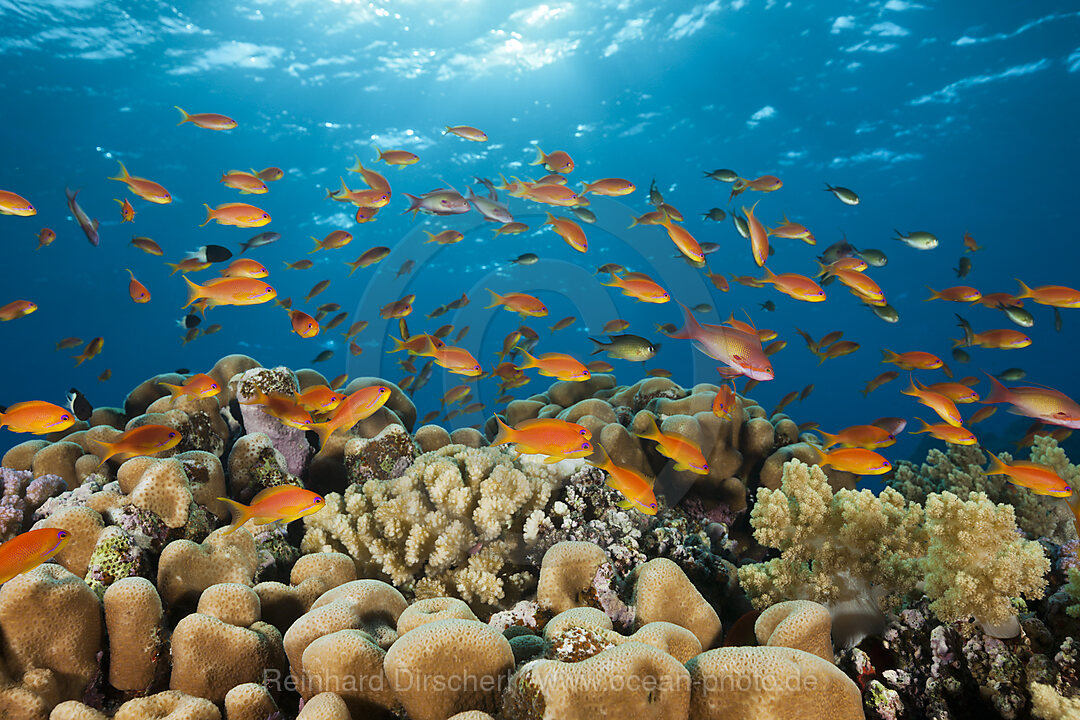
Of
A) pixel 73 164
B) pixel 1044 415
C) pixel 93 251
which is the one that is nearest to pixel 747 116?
pixel 1044 415

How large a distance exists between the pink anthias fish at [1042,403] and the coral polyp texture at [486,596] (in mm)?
981

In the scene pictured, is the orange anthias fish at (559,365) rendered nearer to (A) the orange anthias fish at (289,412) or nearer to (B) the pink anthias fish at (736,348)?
(B) the pink anthias fish at (736,348)

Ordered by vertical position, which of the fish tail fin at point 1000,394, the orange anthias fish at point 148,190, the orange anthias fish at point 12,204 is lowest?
the fish tail fin at point 1000,394

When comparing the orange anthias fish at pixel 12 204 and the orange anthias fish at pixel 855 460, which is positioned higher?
the orange anthias fish at pixel 12 204

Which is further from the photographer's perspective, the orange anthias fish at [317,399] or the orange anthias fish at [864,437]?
the orange anthias fish at [864,437]

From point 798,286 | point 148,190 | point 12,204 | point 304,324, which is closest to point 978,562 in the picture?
point 798,286

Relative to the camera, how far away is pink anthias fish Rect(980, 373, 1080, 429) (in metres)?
3.61

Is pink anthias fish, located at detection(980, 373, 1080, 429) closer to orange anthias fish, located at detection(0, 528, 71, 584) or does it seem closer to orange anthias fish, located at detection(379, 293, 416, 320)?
orange anthias fish, located at detection(0, 528, 71, 584)

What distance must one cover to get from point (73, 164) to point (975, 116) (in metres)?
48.5

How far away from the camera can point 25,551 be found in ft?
6.46

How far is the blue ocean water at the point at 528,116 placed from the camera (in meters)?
19.5

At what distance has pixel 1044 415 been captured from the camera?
366cm

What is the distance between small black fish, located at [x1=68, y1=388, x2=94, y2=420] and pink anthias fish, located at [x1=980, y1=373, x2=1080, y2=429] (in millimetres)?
7748

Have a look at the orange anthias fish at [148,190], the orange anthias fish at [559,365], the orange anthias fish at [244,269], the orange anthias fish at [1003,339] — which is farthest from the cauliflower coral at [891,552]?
the orange anthias fish at [148,190]
